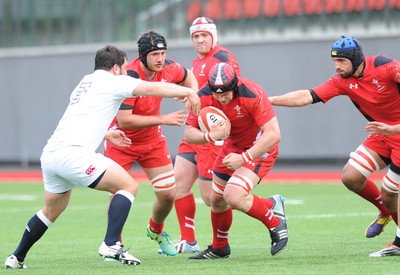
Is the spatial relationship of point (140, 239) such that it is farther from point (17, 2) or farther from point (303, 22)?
point (17, 2)

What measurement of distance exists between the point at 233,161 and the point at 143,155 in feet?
5.56

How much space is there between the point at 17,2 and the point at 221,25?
20.2 ft

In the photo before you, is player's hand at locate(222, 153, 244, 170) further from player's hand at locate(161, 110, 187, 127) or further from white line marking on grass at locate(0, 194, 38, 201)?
white line marking on grass at locate(0, 194, 38, 201)

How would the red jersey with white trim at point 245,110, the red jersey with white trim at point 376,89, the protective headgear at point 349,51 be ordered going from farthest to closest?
the red jersey with white trim at point 376,89
the protective headgear at point 349,51
the red jersey with white trim at point 245,110

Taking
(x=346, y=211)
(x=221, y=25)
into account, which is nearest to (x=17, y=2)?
(x=221, y=25)

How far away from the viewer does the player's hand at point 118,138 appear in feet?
33.4

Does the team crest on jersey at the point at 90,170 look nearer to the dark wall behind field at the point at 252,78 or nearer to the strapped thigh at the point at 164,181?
the strapped thigh at the point at 164,181

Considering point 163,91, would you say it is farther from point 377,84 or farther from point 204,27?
point 204,27

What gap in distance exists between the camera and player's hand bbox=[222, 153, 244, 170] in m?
9.58

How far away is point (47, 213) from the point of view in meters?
9.59

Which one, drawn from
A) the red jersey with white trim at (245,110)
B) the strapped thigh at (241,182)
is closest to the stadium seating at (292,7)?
the red jersey with white trim at (245,110)

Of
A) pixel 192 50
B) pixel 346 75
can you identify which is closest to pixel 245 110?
pixel 346 75

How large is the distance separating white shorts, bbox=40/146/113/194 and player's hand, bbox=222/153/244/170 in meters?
1.12

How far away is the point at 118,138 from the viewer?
1019cm
